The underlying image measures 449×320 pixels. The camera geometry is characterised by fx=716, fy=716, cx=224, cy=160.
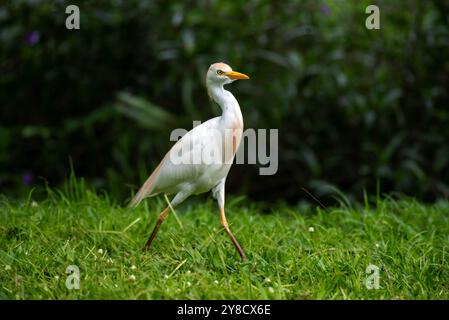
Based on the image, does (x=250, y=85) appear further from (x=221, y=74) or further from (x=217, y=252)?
(x=217, y=252)

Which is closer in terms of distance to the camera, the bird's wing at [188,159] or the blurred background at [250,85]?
the bird's wing at [188,159]

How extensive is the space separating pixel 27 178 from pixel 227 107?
339cm

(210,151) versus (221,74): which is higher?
(221,74)

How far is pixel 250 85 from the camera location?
22.0ft

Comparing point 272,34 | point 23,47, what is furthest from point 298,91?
point 23,47

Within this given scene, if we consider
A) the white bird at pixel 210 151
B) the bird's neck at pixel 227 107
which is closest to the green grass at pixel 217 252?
the white bird at pixel 210 151

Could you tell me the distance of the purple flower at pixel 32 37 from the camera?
659 cm

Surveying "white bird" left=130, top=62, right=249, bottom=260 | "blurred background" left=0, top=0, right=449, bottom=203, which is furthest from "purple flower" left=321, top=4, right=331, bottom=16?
"white bird" left=130, top=62, right=249, bottom=260

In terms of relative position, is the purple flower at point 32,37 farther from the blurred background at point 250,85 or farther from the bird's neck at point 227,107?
the bird's neck at point 227,107

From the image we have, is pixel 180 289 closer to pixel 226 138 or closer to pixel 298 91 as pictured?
pixel 226 138

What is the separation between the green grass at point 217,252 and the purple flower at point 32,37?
1.87m

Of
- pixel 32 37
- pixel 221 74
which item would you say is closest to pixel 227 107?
pixel 221 74

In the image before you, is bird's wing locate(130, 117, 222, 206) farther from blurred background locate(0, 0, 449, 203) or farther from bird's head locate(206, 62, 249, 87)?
blurred background locate(0, 0, 449, 203)

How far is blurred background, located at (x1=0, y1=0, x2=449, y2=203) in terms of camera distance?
255 inches
